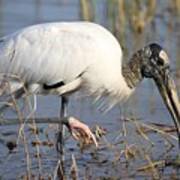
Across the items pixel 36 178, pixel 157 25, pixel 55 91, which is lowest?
pixel 36 178

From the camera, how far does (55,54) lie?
25.3ft

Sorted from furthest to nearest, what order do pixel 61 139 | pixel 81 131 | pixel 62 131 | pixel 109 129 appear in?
1. pixel 109 129
2. pixel 62 131
3. pixel 61 139
4. pixel 81 131

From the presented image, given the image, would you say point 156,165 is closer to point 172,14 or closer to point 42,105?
point 42,105

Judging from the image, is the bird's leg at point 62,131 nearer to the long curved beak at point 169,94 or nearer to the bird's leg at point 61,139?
the bird's leg at point 61,139

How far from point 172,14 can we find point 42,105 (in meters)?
3.85

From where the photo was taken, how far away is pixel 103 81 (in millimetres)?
7875

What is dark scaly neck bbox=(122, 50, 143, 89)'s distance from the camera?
820 centimetres

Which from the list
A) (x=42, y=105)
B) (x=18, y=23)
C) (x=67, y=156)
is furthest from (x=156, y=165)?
(x=18, y=23)

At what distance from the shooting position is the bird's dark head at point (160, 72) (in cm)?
795

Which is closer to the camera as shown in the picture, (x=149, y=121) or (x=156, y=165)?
(x=156, y=165)

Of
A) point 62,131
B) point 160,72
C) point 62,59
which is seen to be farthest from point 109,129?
point 62,59

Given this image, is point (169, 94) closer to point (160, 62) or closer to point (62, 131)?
point (160, 62)

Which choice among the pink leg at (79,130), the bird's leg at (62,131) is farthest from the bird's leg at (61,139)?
the pink leg at (79,130)

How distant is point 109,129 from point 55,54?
40.1 inches
